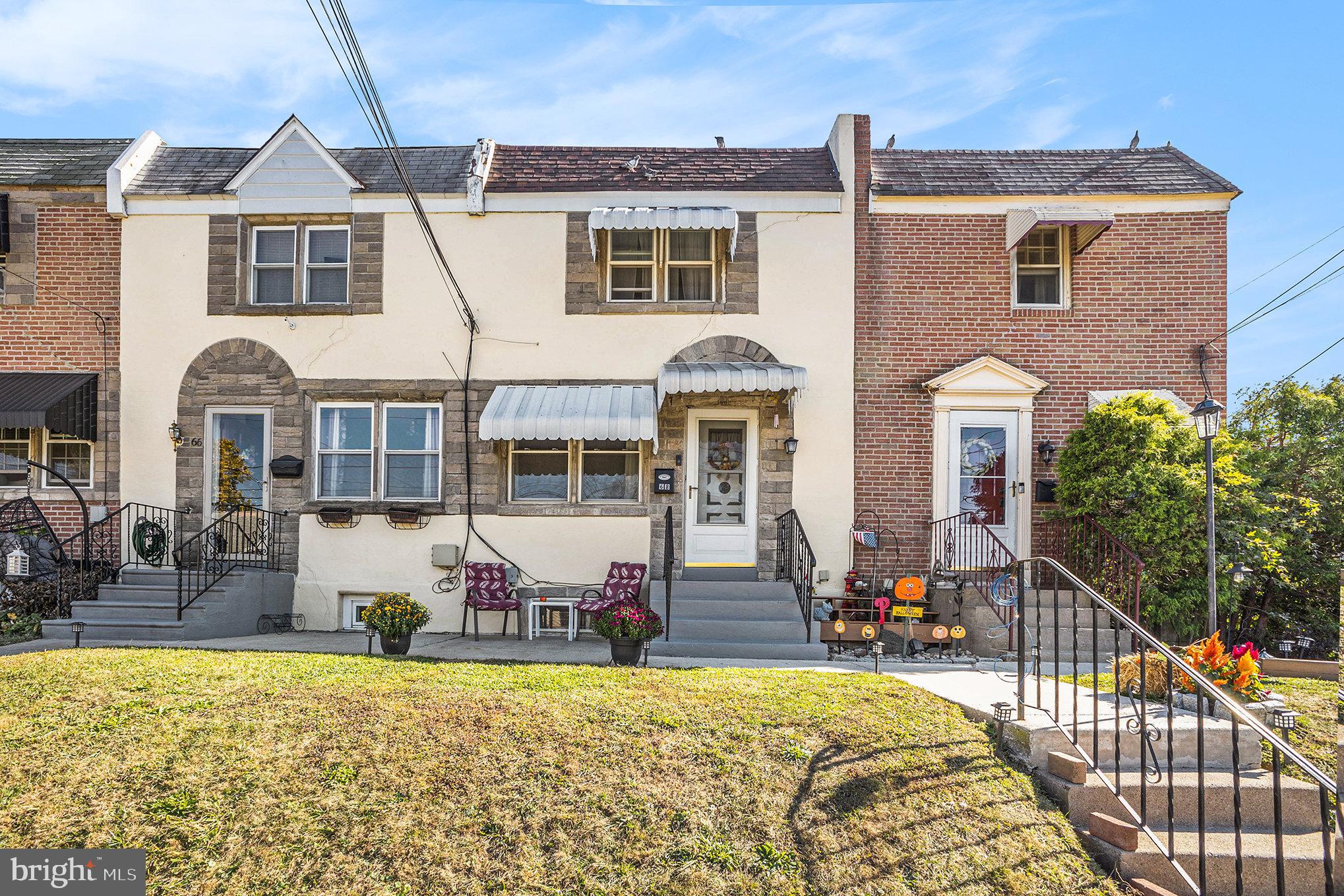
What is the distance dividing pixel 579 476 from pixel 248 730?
19.9 feet

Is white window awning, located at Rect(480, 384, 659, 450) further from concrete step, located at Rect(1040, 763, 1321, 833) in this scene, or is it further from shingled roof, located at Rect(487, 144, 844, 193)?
concrete step, located at Rect(1040, 763, 1321, 833)

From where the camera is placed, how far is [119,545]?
34.9 feet

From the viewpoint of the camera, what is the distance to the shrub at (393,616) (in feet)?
27.4

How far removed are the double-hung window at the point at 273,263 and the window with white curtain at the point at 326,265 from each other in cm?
25

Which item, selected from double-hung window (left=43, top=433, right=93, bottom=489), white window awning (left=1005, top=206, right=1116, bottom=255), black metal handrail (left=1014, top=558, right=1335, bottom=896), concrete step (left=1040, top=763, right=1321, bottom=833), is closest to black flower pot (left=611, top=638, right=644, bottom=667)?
black metal handrail (left=1014, top=558, right=1335, bottom=896)

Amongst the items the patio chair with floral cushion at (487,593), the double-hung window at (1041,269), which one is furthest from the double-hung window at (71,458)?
the double-hung window at (1041,269)

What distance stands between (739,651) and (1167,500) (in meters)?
5.17

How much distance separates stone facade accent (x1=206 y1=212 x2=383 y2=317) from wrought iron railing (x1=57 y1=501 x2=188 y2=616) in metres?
2.94

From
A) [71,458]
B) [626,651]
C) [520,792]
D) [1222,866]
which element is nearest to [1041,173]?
[626,651]

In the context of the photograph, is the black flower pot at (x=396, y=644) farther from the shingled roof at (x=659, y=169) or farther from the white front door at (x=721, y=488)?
the shingled roof at (x=659, y=169)

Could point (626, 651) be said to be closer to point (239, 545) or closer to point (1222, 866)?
point (1222, 866)

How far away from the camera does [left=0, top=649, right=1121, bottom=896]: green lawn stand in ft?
13.3

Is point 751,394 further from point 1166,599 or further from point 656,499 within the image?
point 1166,599

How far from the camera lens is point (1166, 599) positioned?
8773 mm
